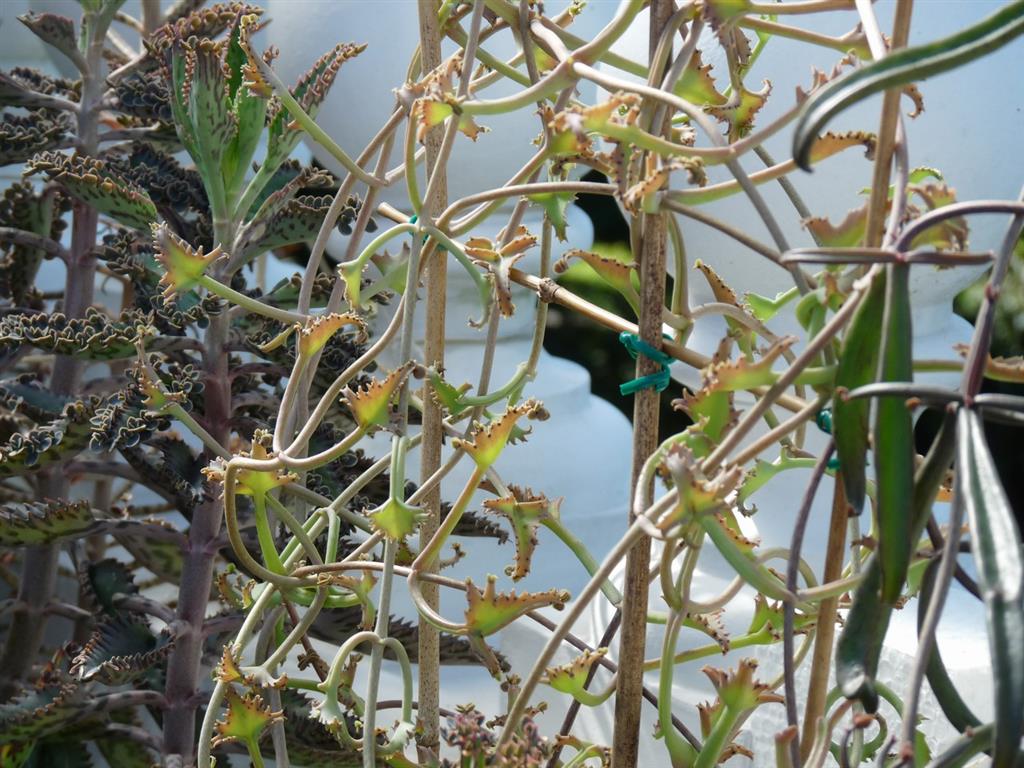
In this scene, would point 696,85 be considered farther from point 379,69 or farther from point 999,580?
point 379,69

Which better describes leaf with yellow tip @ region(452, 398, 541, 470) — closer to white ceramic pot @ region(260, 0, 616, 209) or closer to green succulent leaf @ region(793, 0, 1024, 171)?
green succulent leaf @ region(793, 0, 1024, 171)

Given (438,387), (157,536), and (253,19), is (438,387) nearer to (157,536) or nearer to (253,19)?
(253,19)

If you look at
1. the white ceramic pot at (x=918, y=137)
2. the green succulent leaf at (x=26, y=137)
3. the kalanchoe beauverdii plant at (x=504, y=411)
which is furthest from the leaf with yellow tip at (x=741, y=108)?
the green succulent leaf at (x=26, y=137)

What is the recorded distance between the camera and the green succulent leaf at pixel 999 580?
0.90ft

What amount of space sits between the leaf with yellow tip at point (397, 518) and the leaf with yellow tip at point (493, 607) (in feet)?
0.11

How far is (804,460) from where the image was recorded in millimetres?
472

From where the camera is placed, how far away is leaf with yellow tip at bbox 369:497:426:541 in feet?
1.48

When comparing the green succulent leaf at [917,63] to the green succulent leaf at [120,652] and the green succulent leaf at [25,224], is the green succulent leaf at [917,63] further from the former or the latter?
the green succulent leaf at [25,224]

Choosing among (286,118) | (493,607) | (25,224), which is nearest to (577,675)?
(493,607)

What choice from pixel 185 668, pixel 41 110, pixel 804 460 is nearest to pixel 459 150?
pixel 41 110

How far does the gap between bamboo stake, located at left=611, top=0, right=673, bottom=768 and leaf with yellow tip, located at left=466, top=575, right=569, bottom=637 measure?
33 mm

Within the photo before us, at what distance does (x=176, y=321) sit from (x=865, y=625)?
49 centimetres

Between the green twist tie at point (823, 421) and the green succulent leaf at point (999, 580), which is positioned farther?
the green twist tie at point (823, 421)

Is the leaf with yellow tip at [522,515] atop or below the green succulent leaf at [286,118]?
below
